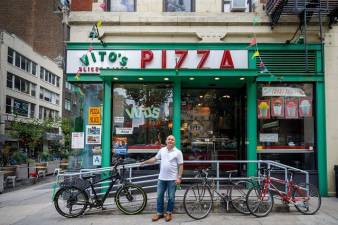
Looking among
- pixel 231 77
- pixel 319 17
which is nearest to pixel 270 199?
pixel 231 77

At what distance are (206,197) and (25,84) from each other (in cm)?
4434

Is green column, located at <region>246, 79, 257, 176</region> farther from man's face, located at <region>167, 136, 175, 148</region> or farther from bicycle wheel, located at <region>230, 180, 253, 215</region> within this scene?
man's face, located at <region>167, 136, 175, 148</region>

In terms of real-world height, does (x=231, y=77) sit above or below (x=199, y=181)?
above

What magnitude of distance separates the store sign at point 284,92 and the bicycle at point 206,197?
12.9 feet

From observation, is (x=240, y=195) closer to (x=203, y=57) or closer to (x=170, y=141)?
(x=170, y=141)

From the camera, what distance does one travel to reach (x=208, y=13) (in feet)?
41.5

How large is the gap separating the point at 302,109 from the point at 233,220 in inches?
202

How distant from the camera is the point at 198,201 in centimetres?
937

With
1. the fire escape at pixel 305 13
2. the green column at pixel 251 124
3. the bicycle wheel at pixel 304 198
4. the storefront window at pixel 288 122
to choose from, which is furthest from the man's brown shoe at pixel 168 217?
the fire escape at pixel 305 13

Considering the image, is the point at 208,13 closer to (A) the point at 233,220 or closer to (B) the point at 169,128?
(B) the point at 169,128

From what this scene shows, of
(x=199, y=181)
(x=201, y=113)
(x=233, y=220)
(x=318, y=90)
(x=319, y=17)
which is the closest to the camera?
(x=233, y=220)

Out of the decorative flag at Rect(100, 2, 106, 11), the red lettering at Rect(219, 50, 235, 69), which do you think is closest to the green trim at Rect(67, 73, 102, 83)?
the decorative flag at Rect(100, 2, 106, 11)

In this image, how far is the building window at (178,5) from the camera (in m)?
13.0

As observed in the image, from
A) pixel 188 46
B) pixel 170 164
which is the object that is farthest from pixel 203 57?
pixel 170 164
